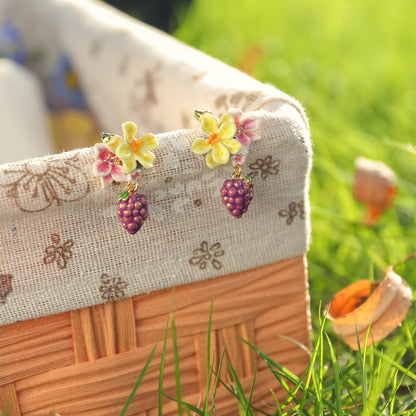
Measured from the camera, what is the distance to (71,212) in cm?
53

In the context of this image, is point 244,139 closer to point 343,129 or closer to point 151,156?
point 151,156

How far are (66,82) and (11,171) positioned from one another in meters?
0.85

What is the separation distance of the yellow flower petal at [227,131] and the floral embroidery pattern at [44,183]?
5.4 inches

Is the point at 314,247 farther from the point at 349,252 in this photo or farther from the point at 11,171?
the point at 11,171

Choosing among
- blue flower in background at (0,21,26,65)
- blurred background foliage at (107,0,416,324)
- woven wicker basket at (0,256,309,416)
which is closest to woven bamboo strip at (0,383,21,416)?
woven wicker basket at (0,256,309,416)

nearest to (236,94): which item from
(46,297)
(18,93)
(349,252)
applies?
(46,297)

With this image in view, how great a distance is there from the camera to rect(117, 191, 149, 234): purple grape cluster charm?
50 cm

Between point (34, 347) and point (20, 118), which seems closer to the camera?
point (34, 347)

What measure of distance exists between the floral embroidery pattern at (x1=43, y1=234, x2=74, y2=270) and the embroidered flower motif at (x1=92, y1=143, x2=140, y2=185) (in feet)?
0.25

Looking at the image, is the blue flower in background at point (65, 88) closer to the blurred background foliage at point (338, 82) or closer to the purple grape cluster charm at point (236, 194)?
the blurred background foliage at point (338, 82)

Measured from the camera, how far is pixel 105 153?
51cm

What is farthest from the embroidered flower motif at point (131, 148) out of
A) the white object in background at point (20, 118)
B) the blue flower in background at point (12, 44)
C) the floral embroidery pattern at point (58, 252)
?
the blue flower in background at point (12, 44)

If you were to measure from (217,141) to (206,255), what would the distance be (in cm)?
13

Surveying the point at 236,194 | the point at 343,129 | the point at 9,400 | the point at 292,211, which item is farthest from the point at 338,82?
the point at 9,400
